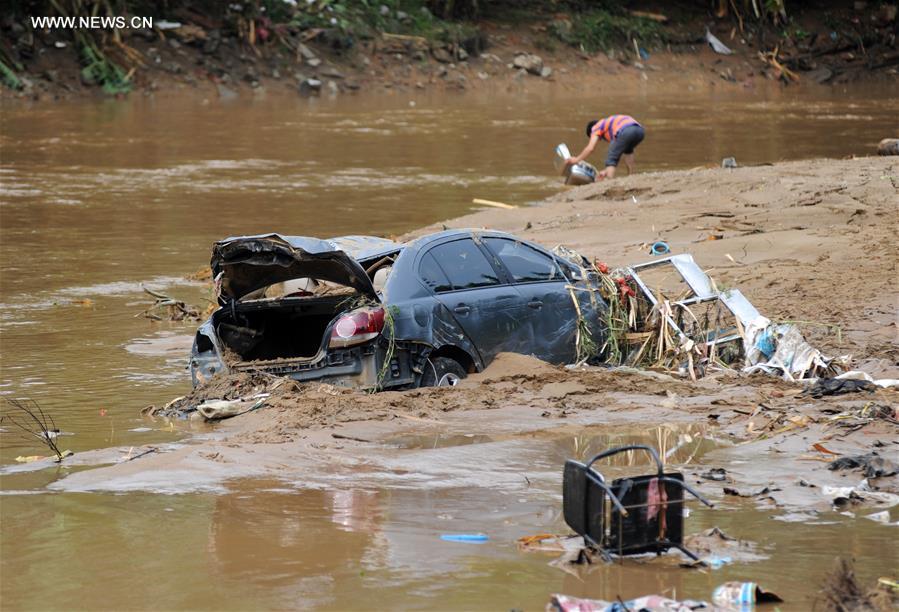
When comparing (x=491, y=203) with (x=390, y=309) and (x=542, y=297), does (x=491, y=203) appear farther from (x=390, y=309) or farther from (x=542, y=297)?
(x=390, y=309)

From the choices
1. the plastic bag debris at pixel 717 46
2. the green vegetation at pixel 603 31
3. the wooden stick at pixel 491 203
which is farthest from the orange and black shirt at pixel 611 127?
the plastic bag debris at pixel 717 46

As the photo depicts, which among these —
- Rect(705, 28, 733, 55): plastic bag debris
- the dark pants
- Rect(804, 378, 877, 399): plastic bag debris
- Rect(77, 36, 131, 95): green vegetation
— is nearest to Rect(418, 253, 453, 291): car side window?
Rect(804, 378, 877, 399): plastic bag debris

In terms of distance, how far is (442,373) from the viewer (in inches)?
415

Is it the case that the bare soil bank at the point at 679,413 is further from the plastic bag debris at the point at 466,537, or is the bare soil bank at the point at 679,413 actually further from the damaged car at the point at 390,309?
the plastic bag debris at the point at 466,537

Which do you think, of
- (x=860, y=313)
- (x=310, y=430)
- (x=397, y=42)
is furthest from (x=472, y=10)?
(x=310, y=430)

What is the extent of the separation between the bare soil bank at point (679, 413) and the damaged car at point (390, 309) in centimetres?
21

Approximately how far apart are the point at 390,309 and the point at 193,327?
489cm

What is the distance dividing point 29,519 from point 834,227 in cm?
1198

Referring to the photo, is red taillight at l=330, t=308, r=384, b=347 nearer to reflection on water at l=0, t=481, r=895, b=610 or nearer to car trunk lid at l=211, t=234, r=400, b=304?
car trunk lid at l=211, t=234, r=400, b=304

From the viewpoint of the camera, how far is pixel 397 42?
4516cm

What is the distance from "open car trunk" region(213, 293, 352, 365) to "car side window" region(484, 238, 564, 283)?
142 centimetres

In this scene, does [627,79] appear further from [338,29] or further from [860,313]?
[860,313]

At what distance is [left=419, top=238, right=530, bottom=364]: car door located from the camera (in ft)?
34.7

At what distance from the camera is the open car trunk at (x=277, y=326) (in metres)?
10.5
